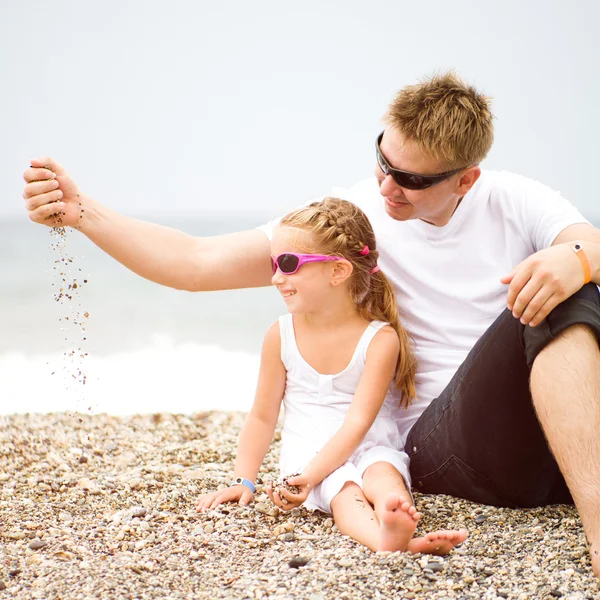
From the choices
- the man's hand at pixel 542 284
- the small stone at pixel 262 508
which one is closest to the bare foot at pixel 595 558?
the man's hand at pixel 542 284

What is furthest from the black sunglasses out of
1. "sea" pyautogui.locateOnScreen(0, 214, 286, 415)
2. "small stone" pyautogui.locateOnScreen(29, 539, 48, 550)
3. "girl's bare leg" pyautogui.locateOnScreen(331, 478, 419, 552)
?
"sea" pyautogui.locateOnScreen(0, 214, 286, 415)

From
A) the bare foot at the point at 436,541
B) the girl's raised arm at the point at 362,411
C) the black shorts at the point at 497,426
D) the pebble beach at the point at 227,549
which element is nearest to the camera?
the pebble beach at the point at 227,549

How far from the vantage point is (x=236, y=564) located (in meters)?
2.60

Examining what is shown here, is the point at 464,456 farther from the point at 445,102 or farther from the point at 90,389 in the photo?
the point at 90,389

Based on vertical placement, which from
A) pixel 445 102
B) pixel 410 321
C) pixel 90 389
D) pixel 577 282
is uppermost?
pixel 445 102

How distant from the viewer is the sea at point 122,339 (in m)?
7.02

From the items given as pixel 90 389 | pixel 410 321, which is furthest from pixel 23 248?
pixel 410 321

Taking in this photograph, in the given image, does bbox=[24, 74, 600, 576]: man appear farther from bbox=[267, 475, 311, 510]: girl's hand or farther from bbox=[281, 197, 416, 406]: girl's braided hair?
bbox=[267, 475, 311, 510]: girl's hand

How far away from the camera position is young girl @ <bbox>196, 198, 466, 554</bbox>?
9.88 ft

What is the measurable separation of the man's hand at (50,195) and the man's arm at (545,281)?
1.64 m

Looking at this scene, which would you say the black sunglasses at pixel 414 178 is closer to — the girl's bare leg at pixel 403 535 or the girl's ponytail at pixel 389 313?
the girl's ponytail at pixel 389 313

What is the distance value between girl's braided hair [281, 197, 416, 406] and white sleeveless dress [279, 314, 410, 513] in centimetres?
8

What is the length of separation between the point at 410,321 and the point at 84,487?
5.27ft

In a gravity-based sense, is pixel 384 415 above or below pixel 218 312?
above
